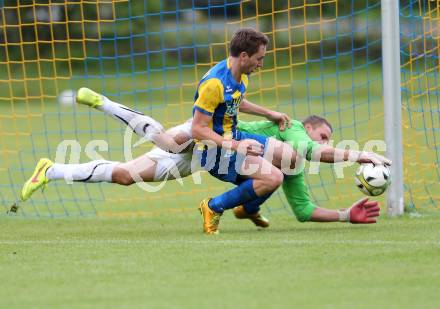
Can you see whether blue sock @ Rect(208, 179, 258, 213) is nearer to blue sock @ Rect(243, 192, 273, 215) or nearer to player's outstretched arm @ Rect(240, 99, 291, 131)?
blue sock @ Rect(243, 192, 273, 215)

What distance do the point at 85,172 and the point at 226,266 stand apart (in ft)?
7.91

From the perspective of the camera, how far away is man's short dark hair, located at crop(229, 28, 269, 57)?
7.62 metres

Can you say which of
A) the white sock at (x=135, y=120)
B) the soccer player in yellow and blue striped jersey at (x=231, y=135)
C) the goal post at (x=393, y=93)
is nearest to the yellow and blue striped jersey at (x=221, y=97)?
the soccer player in yellow and blue striped jersey at (x=231, y=135)

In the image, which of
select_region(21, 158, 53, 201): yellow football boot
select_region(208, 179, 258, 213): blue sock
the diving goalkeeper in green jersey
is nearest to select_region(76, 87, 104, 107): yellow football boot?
the diving goalkeeper in green jersey

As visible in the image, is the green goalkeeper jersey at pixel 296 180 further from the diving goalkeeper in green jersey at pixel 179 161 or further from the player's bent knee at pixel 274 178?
the player's bent knee at pixel 274 178

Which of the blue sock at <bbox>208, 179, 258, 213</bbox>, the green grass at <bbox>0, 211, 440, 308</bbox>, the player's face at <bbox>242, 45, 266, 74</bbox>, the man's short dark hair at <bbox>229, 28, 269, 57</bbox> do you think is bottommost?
the green grass at <bbox>0, 211, 440, 308</bbox>

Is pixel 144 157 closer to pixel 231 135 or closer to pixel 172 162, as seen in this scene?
pixel 172 162

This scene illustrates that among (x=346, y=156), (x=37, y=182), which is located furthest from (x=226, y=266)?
(x=37, y=182)

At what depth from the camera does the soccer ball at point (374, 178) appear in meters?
7.79

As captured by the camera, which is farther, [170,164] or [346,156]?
[170,164]

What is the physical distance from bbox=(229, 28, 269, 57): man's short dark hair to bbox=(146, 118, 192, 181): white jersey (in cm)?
95

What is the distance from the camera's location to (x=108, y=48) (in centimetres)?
2367

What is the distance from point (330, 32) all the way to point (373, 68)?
3395mm

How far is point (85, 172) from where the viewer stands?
8.48m
